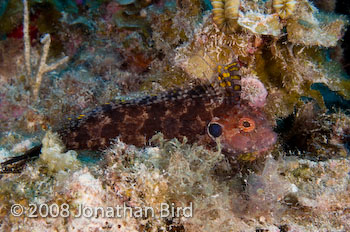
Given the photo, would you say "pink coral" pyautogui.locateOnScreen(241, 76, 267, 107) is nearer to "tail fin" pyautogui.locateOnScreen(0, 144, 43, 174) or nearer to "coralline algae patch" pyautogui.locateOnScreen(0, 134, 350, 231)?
"coralline algae patch" pyautogui.locateOnScreen(0, 134, 350, 231)

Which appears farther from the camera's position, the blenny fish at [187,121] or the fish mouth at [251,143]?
the blenny fish at [187,121]

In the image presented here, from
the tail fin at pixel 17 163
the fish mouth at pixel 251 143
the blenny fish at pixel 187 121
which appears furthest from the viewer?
the blenny fish at pixel 187 121

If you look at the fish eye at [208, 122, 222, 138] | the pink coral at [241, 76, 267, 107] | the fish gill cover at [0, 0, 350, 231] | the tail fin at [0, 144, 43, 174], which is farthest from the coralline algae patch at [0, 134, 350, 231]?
the pink coral at [241, 76, 267, 107]

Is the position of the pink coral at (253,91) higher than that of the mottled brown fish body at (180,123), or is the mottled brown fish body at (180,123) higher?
the pink coral at (253,91)

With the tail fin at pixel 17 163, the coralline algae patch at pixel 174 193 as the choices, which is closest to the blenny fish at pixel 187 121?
the tail fin at pixel 17 163

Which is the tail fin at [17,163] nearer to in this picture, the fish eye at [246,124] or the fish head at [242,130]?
the fish head at [242,130]

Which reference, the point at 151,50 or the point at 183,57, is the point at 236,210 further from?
the point at 151,50

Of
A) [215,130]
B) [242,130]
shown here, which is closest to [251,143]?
[242,130]
